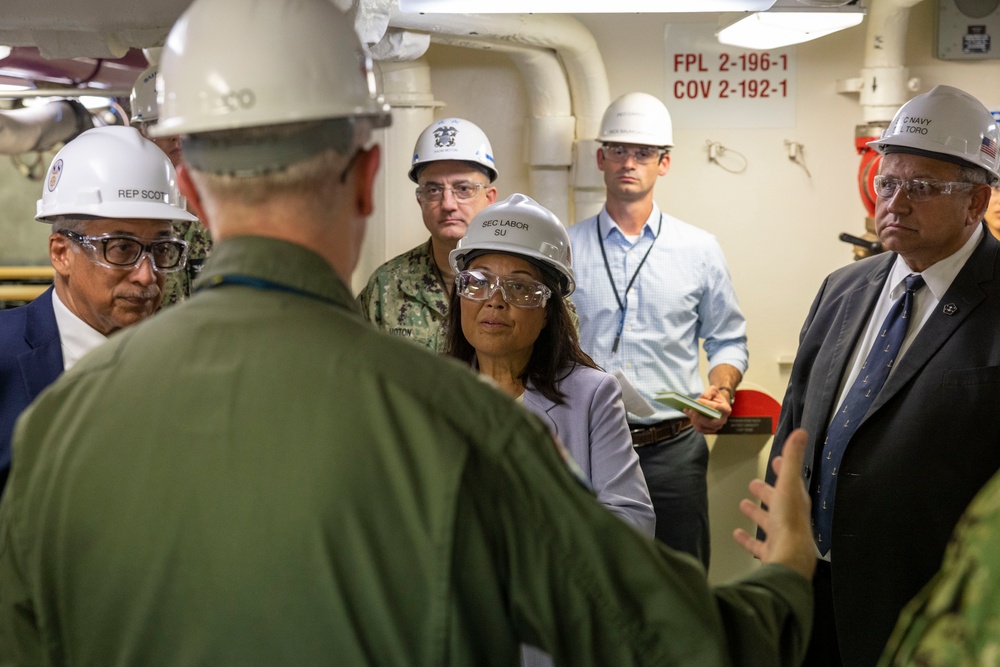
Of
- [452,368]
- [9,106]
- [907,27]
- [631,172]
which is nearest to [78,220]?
[452,368]

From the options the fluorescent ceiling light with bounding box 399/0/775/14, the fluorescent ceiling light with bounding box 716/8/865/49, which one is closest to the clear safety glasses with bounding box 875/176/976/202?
the fluorescent ceiling light with bounding box 399/0/775/14

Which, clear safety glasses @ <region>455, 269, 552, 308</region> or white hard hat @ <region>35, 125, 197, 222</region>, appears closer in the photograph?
white hard hat @ <region>35, 125, 197, 222</region>

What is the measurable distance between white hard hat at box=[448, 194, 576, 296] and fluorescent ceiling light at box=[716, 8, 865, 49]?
148 centimetres

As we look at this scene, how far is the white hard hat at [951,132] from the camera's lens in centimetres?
305

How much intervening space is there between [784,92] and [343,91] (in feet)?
14.3

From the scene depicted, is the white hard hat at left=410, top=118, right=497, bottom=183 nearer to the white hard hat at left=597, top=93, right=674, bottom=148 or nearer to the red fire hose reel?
the white hard hat at left=597, top=93, right=674, bottom=148

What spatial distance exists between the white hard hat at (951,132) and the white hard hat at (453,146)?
164 centimetres

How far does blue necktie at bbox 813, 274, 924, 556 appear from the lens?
118 inches

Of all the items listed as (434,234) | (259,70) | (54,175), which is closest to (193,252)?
(434,234)

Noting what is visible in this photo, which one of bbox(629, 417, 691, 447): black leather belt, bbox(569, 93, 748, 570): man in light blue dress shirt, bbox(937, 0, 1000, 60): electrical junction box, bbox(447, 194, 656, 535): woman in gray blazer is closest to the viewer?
bbox(447, 194, 656, 535): woman in gray blazer

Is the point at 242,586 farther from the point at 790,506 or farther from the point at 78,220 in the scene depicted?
the point at 78,220

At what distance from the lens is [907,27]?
5191mm

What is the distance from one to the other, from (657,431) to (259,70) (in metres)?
3.27

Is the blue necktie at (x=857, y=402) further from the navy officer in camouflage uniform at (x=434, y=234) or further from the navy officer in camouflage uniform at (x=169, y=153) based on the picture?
the navy officer in camouflage uniform at (x=169, y=153)
